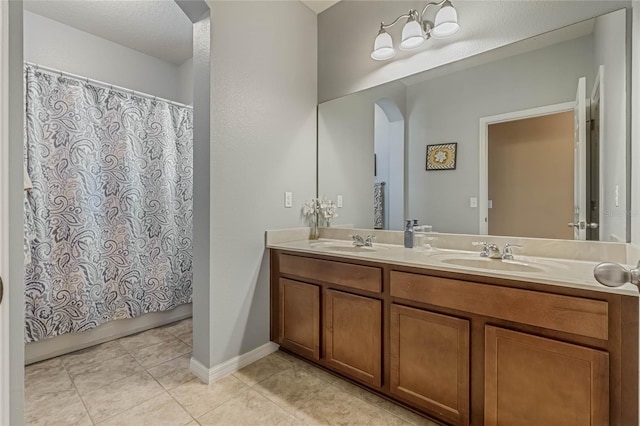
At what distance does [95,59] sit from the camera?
2838 millimetres

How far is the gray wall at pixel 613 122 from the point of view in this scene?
4.51 ft

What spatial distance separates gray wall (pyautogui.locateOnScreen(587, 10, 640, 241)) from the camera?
137cm

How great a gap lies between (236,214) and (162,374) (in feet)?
3.69

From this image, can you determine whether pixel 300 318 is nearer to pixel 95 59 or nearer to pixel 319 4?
pixel 319 4

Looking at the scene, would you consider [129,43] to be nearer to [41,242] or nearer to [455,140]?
[41,242]

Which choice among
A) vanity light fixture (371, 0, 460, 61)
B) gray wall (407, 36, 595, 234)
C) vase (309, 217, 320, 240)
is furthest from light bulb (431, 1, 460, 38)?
vase (309, 217, 320, 240)

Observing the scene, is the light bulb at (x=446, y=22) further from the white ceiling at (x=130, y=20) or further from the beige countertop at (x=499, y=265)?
the white ceiling at (x=130, y=20)

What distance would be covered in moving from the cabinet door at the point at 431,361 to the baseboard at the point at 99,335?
7.14ft

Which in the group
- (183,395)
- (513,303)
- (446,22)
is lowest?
(183,395)

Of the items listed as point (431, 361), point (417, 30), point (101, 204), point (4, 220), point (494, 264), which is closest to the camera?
point (4, 220)

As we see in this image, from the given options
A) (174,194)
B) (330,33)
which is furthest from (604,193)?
(174,194)

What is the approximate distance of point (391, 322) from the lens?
162cm

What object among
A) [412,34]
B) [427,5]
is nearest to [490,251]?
[412,34]

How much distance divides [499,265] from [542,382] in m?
0.53
